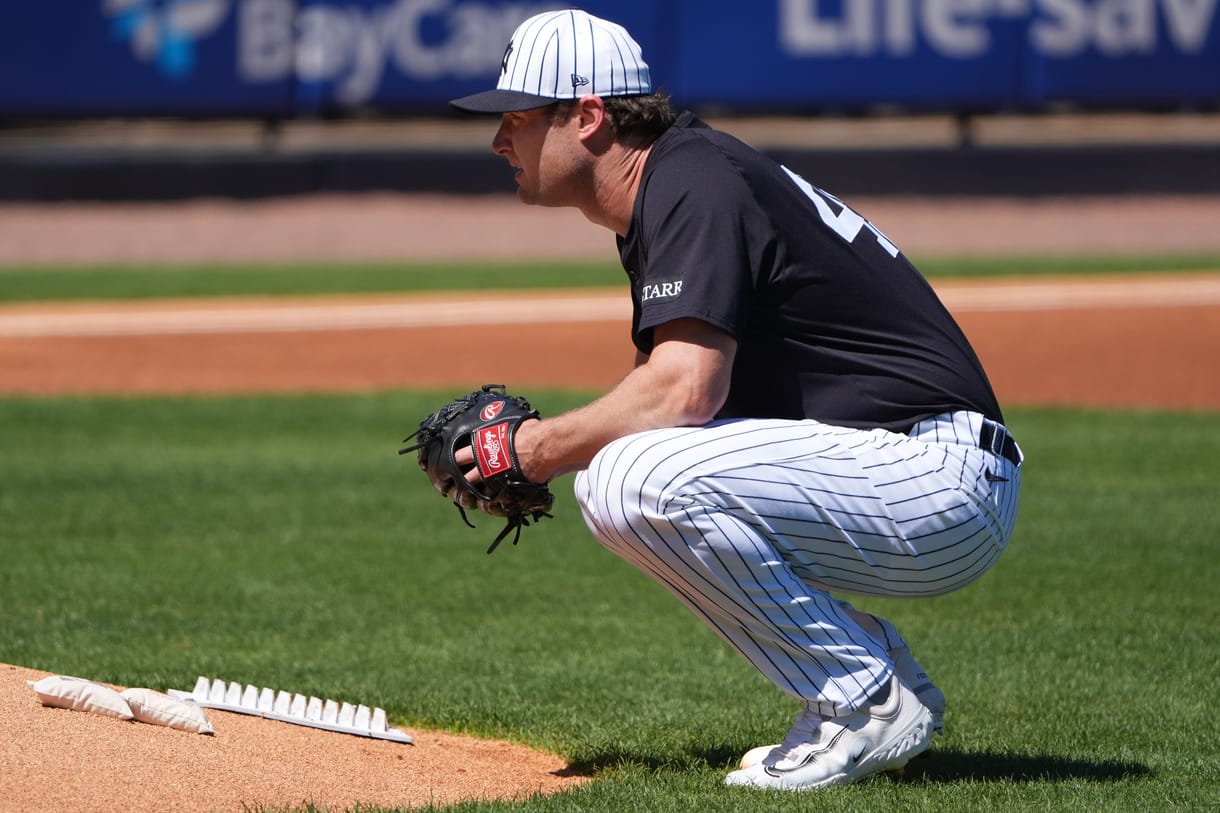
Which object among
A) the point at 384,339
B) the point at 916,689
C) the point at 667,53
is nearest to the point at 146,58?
the point at 667,53

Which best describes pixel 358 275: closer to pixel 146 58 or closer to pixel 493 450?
pixel 146 58

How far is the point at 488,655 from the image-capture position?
4.85m

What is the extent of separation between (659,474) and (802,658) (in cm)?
52

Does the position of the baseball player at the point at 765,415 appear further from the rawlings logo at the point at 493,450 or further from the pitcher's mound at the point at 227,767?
the pitcher's mound at the point at 227,767

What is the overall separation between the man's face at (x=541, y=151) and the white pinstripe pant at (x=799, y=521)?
623 millimetres

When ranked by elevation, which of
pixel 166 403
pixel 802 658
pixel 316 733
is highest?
pixel 802 658

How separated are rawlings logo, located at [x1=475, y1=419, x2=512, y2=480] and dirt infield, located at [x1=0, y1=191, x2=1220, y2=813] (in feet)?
2.35

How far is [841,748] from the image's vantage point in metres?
3.35

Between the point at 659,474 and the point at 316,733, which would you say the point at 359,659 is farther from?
the point at 659,474

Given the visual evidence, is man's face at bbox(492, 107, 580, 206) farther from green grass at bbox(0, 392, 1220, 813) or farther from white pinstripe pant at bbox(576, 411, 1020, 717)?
green grass at bbox(0, 392, 1220, 813)

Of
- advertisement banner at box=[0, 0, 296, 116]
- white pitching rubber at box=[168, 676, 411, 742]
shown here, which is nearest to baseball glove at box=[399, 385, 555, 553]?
white pitching rubber at box=[168, 676, 411, 742]

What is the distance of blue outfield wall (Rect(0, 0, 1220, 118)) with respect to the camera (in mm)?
18953

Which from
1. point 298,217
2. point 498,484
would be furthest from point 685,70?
point 498,484

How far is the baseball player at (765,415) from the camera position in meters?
3.19
